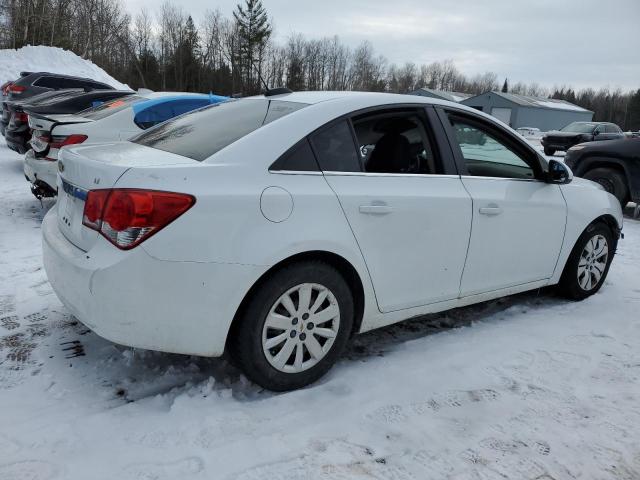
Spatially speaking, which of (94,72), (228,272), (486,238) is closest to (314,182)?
(228,272)

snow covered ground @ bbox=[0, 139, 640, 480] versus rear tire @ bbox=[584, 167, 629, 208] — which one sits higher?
rear tire @ bbox=[584, 167, 629, 208]

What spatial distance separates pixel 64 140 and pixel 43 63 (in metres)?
25.5

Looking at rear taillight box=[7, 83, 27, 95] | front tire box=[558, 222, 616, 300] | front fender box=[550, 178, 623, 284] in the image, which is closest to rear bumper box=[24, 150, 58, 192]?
front fender box=[550, 178, 623, 284]

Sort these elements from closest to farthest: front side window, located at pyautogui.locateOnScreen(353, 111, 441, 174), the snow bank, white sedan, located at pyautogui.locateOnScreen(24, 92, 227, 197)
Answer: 1. front side window, located at pyautogui.locateOnScreen(353, 111, 441, 174)
2. white sedan, located at pyautogui.locateOnScreen(24, 92, 227, 197)
3. the snow bank

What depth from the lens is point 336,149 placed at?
114 inches

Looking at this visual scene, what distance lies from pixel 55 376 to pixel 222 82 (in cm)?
6413

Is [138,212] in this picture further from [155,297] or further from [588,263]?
[588,263]

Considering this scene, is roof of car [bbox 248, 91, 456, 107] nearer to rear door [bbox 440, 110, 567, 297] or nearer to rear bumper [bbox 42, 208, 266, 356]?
rear door [bbox 440, 110, 567, 297]

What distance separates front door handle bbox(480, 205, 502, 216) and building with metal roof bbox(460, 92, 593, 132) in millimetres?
55822

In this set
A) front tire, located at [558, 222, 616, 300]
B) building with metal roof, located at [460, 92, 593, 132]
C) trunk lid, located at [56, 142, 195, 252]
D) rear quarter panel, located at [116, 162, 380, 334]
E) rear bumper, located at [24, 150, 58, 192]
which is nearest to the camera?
rear quarter panel, located at [116, 162, 380, 334]

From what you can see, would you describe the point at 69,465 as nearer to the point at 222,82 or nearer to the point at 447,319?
the point at 447,319

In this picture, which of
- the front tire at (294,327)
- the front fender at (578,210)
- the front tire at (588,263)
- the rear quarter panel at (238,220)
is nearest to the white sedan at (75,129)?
the rear quarter panel at (238,220)

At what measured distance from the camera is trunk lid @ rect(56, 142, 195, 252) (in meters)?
2.49

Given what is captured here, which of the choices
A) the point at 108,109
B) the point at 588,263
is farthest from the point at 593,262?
the point at 108,109
